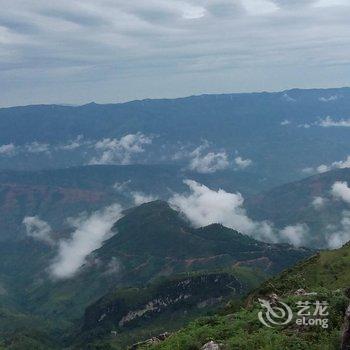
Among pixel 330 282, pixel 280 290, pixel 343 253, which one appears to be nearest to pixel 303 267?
pixel 343 253

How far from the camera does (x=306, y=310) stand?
141 feet

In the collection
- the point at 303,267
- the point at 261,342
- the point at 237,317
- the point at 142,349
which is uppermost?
the point at 261,342

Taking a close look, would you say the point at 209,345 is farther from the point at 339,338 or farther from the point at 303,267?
Answer: the point at 303,267

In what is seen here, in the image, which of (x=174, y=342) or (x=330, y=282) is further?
(x=330, y=282)

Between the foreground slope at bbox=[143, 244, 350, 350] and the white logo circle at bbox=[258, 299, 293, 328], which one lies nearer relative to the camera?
the foreground slope at bbox=[143, 244, 350, 350]

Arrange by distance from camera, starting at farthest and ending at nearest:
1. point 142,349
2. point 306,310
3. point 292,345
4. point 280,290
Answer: point 280,290 → point 142,349 → point 306,310 → point 292,345

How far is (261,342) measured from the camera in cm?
3706

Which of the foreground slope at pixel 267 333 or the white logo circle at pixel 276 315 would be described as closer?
the foreground slope at pixel 267 333

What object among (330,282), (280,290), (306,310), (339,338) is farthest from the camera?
(330,282)

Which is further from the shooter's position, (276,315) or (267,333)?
(276,315)

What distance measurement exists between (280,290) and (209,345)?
135 feet

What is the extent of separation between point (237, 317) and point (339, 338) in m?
16.8

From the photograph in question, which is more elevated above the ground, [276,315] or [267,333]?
[267,333]

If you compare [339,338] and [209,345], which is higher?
[339,338]
